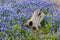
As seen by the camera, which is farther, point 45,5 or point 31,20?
point 45,5

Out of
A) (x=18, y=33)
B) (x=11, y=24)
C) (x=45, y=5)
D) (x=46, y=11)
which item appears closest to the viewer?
(x=18, y=33)

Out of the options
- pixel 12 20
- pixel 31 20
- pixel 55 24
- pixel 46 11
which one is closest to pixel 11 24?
pixel 12 20

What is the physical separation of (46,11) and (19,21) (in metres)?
1.27

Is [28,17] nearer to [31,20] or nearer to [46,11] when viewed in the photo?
[31,20]

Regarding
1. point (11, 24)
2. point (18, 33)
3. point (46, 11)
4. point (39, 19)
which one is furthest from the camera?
point (46, 11)

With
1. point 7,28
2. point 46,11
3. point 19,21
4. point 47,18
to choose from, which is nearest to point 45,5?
point 46,11

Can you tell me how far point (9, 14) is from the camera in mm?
4711

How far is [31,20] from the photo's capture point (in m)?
4.33

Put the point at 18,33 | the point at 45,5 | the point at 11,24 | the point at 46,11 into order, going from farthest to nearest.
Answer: the point at 45,5, the point at 46,11, the point at 11,24, the point at 18,33

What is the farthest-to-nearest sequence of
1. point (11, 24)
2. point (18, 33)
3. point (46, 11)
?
1. point (46, 11)
2. point (11, 24)
3. point (18, 33)

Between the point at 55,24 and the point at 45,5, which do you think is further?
the point at 45,5

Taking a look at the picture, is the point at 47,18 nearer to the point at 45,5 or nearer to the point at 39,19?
the point at 39,19

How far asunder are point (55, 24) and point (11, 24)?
0.89 meters

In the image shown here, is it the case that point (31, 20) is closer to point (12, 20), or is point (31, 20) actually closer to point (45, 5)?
point (12, 20)
